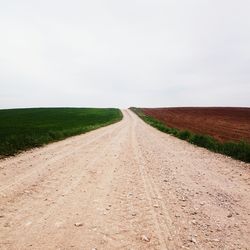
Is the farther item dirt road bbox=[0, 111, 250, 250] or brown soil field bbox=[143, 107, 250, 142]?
brown soil field bbox=[143, 107, 250, 142]

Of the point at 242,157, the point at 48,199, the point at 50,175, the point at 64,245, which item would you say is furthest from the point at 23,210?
the point at 242,157

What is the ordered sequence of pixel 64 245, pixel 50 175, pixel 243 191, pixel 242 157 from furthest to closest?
pixel 242 157
pixel 50 175
pixel 243 191
pixel 64 245

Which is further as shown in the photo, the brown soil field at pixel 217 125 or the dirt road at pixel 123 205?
the brown soil field at pixel 217 125

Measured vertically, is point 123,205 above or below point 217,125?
above

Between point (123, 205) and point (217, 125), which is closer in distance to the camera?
point (123, 205)

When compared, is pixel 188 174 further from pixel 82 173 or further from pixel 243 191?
pixel 82 173

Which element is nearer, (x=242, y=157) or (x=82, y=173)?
(x=82, y=173)

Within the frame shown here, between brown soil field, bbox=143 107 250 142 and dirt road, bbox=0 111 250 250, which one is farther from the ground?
dirt road, bbox=0 111 250 250

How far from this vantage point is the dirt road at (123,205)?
18.1 ft

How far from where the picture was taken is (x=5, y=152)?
624 inches

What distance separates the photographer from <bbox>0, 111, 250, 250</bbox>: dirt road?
18.1ft

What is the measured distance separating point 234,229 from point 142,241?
1954mm

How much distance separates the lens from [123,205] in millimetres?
7422

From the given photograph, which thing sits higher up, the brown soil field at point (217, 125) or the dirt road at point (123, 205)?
the dirt road at point (123, 205)
